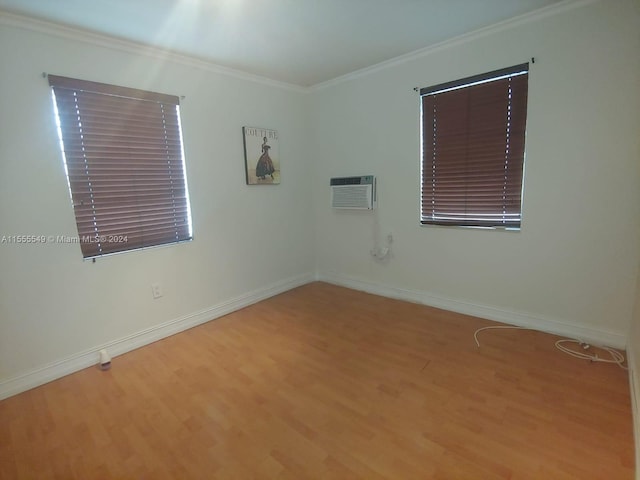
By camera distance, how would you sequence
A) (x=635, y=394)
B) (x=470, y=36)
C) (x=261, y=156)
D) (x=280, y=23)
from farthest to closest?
(x=261, y=156), (x=470, y=36), (x=280, y=23), (x=635, y=394)

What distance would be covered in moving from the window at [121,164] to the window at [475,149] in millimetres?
2215

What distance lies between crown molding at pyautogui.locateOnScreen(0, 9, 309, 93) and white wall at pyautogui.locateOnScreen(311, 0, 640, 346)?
4.12 ft

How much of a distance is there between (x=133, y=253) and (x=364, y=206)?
2.15 m

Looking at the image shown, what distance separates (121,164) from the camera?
92.7 inches

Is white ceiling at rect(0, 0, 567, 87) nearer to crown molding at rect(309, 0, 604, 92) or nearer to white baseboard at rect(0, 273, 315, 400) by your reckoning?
crown molding at rect(309, 0, 604, 92)

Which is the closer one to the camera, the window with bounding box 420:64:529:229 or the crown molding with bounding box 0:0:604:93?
the crown molding with bounding box 0:0:604:93

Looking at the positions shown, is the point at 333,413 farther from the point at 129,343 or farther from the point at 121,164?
the point at 121,164

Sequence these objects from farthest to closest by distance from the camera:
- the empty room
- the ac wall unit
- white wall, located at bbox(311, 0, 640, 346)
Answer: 1. the ac wall unit
2. white wall, located at bbox(311, 0, 640, 346)
3. the empty room

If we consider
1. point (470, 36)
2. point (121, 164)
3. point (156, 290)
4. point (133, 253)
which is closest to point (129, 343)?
point (156, 290)

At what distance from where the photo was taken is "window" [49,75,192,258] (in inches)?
84.6

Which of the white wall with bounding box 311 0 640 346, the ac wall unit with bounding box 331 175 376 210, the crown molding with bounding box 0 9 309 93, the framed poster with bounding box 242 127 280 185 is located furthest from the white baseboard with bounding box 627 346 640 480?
the crown molding with bounding box 0 9 309 93

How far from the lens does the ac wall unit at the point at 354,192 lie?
10.6 ft

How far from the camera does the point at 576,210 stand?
2.23 metres

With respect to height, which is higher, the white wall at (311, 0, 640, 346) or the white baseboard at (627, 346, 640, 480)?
the white wall at (311, 0, 640, 346)
